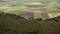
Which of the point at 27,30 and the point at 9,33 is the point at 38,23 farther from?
the point at 9,33

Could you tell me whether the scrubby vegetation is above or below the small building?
below

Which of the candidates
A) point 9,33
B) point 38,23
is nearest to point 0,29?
point 9,33

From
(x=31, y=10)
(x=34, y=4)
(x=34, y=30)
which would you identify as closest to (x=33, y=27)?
(x=34, y=30)

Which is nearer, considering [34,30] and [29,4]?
[34,30]

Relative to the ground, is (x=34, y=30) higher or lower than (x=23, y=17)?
lower

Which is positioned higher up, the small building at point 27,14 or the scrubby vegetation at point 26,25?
the small building at point 27,14

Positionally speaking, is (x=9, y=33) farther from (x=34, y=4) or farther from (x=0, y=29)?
(x=34, y=4)
